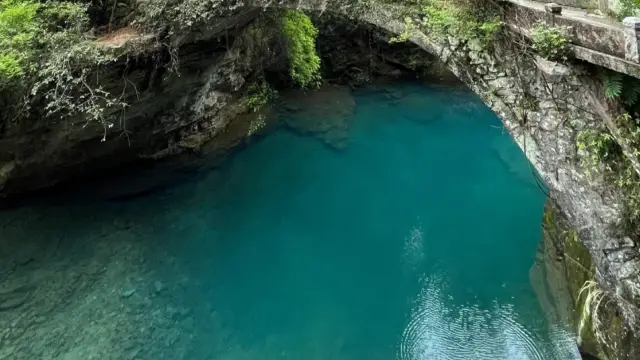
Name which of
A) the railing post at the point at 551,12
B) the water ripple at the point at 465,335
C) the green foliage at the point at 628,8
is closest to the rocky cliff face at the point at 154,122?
the railing post at the point at 551,12

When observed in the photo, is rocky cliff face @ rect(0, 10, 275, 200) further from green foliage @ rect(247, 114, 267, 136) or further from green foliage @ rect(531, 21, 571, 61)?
green foliage @ rect(531, 21, 571, 61)

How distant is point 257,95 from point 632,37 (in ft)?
29.0

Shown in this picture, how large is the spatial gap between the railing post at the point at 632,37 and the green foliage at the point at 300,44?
7364 mm

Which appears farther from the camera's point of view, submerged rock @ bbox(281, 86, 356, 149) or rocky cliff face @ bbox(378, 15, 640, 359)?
submerged rock @ bbox(281, 86, 356, 149)

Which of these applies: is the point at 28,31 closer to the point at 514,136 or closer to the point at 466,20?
the point at 466,20

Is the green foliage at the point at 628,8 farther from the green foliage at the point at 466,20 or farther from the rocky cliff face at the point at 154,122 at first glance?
the rocky cliff face at the point at 154,122

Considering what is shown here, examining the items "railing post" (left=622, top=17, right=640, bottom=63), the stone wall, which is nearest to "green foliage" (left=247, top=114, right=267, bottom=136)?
the stone wall

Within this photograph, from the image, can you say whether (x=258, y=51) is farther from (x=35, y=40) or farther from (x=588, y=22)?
(x=588, y=22)

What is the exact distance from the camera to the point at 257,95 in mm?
10578

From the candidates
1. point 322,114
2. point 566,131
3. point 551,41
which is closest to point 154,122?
point 322,114

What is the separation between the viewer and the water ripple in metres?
5.52

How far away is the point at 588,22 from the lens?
277cm

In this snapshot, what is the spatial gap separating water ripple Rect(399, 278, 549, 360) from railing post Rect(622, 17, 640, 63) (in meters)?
3.97

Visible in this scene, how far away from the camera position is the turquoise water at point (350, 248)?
5.71 metres
